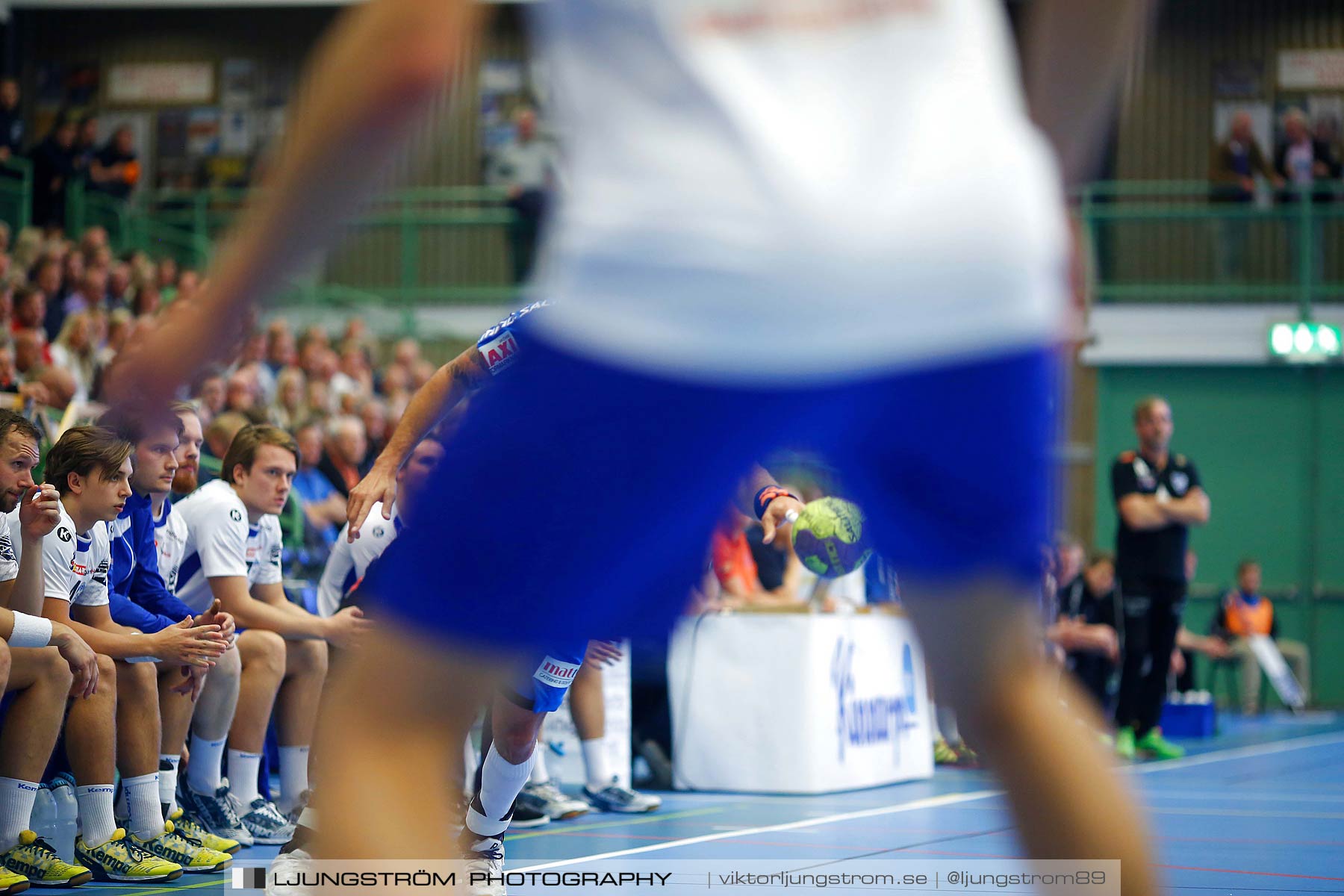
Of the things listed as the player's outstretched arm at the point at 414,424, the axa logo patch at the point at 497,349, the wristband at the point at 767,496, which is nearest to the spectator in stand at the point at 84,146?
the player's outstretched arm at the point at 414,424

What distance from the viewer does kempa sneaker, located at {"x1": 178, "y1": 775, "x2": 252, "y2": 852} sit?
19.9 ft

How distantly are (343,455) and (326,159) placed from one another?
874 centimetres

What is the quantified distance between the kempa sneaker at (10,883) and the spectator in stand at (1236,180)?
16.5 metres

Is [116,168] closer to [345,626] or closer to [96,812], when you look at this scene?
[345,626]

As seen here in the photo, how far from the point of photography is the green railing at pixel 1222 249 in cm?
1847

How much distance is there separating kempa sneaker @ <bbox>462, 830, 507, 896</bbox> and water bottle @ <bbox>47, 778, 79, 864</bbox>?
1.71 metres

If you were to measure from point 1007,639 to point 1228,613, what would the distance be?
16600 mm

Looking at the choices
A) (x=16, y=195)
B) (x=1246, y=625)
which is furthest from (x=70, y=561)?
(x=1246, y=625)

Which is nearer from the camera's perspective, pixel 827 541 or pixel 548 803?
pixel 827 541

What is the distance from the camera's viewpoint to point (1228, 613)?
17.2 meters

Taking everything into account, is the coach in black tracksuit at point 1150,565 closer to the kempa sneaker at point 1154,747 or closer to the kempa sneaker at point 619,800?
the kempa sneaker at point 1154,747

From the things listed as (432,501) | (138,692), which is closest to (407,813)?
(432,501)

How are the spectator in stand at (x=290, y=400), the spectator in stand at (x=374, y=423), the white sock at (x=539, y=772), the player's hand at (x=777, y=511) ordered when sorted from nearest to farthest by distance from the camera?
the player's hand at (x=777, y=511), the white sock at (x=539, y=772), the spectator in stand at (x=374, y=423), the spectator in stand at (x=290, y=400)

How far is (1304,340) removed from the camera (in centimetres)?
1803
